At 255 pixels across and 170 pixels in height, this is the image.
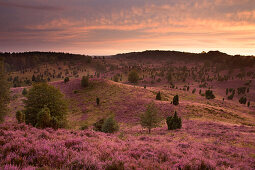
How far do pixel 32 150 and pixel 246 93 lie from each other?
17739 centimetres

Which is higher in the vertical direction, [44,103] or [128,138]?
[44,103]

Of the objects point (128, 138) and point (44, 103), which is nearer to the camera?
point (128, 138)

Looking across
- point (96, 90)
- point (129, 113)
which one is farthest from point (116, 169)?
point (96, 90)

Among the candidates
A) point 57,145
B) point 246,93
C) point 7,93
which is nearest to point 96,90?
point 7,93

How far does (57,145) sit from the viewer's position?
706 cm

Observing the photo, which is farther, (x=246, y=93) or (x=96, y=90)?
(x=246, y=93)

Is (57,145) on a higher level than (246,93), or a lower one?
higher

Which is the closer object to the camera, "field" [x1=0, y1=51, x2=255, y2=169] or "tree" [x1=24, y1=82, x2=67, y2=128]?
"field" [x1=0, y1=51, x2=255, y2=169]

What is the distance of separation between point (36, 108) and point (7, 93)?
1512cm

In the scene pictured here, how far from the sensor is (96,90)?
221 feet

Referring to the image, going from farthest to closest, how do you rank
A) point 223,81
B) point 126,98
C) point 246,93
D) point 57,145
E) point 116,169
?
1. point 223,81
2. point 246,93
3. point 126,98
4. point 57,145
5. point 116,169

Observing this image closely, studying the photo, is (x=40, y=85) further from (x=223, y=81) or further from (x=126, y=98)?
(x=223, y=81)

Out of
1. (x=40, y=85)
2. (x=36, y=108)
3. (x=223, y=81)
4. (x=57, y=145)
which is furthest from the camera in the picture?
(x=223, y=81)

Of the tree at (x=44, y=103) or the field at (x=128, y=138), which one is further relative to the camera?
the tree at (x=44, y=103)
